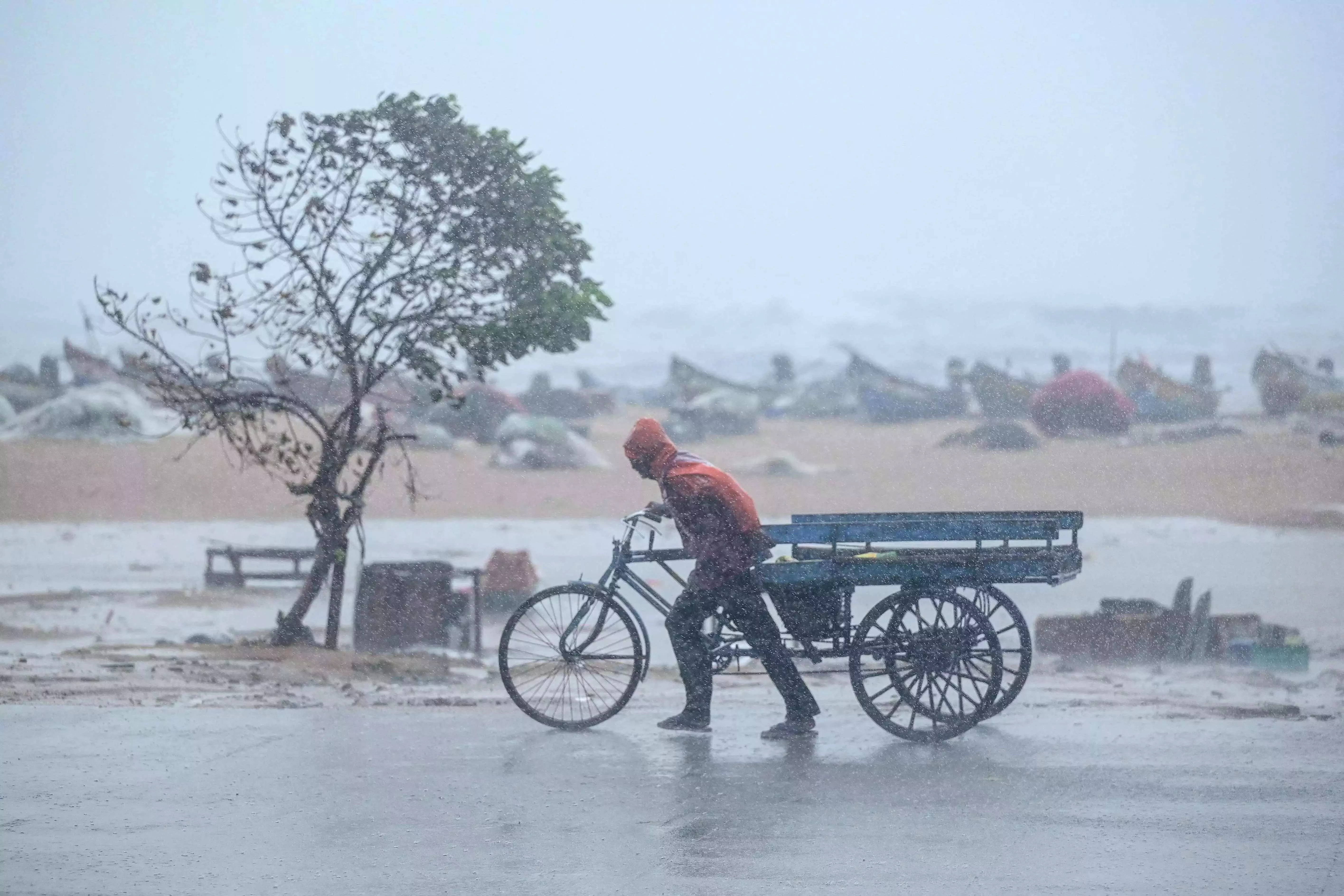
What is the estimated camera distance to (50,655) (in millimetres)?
11102

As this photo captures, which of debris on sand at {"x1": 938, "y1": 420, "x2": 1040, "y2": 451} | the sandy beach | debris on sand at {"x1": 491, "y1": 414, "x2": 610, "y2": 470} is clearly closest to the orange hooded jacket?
the sandy beach

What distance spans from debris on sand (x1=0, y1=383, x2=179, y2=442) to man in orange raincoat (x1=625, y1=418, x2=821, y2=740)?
27457 mm

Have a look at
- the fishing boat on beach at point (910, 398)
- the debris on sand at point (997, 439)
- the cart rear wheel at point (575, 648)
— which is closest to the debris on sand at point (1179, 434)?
the debris on sand at point (997, 439)

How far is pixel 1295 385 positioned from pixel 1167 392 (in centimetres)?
383

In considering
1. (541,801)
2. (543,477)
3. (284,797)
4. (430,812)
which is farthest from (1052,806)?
(543,477)

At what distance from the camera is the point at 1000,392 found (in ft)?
118

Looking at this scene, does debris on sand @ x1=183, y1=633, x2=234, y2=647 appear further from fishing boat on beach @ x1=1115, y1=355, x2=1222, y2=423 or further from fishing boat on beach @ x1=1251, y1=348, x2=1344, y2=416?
fishing boat on beach @ x1=1115, y1=355, x2=1222, y2=423

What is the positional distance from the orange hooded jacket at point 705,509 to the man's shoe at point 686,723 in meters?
0.83

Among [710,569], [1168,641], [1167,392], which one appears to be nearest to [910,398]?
[1167,392]

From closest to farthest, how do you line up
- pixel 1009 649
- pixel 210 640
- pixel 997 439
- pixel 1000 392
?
pixel 1009 649 → pixel 210 640 → pixel 997 439 → pixel 1000 392

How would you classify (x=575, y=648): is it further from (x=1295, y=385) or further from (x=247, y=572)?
(x=1295, y=385)

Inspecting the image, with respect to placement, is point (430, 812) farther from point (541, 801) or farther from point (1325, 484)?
point (1325, 484)

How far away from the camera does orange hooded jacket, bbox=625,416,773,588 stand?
7090mm

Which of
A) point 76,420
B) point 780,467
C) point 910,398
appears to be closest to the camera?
point 780,467
